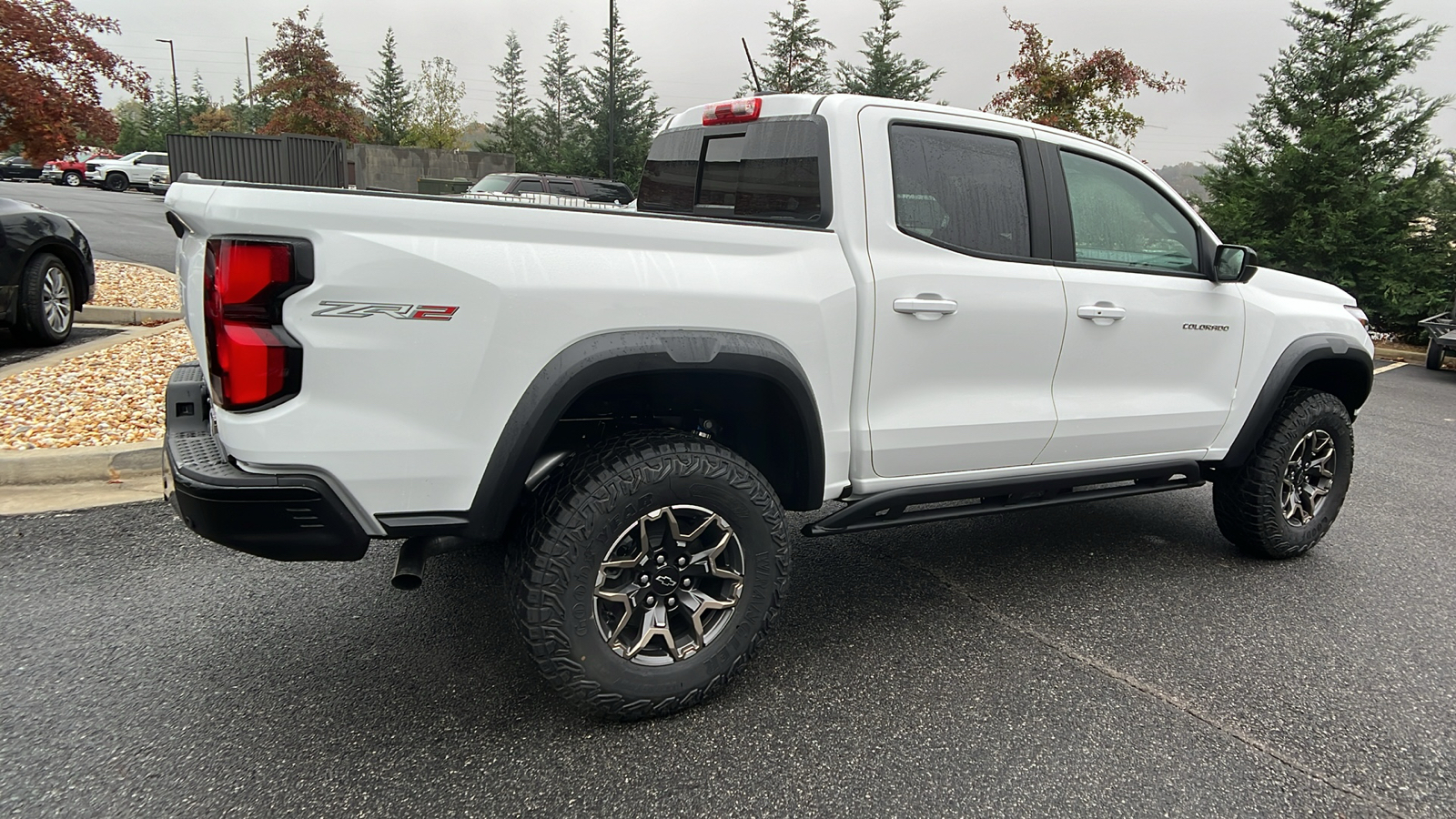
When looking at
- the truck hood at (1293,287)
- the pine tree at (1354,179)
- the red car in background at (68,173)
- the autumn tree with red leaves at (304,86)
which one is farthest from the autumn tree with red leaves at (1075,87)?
the red car in background at (68,173)

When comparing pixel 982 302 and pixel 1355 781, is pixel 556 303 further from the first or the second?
pixel 1355 781

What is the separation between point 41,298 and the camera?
695cm

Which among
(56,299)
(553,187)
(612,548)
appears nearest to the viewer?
(612,548)

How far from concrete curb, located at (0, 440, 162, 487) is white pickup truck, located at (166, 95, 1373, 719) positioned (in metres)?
2.26

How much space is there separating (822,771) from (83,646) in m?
2.53

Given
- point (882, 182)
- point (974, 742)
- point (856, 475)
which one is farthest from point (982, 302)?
point (974, 742)

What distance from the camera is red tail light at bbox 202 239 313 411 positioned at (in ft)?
7.10

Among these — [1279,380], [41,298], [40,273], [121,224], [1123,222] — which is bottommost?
[121,224]

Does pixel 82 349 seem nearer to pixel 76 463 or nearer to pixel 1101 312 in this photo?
pixel 76 463

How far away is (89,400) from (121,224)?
57.2 feet

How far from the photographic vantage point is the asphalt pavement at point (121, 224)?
1400 centimetres

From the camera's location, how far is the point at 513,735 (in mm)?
2621

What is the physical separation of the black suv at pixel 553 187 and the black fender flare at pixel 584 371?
16151 millimetres

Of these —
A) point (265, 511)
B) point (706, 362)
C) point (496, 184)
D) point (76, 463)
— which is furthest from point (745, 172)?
point (496, 184)
